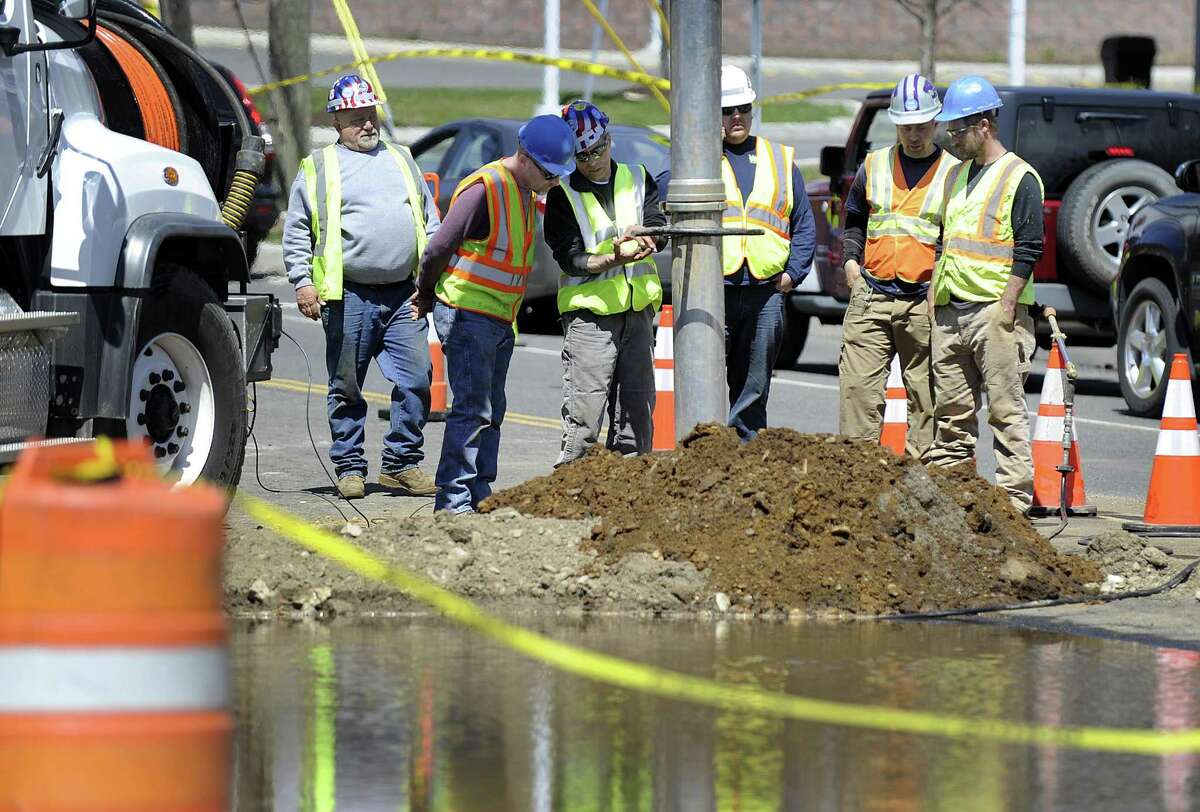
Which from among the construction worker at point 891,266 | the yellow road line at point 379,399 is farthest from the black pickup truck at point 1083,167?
the construction worker at point 891,266

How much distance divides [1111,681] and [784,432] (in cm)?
235

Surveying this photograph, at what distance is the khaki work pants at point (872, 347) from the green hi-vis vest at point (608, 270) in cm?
137

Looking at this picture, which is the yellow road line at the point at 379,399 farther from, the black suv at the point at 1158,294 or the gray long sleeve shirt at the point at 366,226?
the black suv at the point at 1158,294

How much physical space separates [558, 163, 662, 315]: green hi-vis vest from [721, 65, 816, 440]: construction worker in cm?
72

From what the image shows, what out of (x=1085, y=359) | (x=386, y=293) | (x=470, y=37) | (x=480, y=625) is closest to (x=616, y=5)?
(x=470, y=37)

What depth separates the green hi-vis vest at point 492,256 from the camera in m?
9.41

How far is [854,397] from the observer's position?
10.5 metres

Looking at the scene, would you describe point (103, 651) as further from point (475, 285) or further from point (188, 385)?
point (475, 285)

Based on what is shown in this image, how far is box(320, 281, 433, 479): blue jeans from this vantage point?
1075 centimetres

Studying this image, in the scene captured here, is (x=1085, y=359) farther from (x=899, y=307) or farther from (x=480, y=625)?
(x=480, y=625)

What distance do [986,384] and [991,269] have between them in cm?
53

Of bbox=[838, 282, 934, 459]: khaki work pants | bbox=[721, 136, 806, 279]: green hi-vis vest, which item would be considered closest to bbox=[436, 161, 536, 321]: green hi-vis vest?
bbox=[721, 136, 806, 279]: green hi-vis vest

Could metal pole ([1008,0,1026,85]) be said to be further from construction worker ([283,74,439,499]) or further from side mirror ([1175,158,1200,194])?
construction worker ([283,74,439,499])

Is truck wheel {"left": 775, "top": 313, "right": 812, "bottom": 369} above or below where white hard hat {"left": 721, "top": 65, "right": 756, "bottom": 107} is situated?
below
